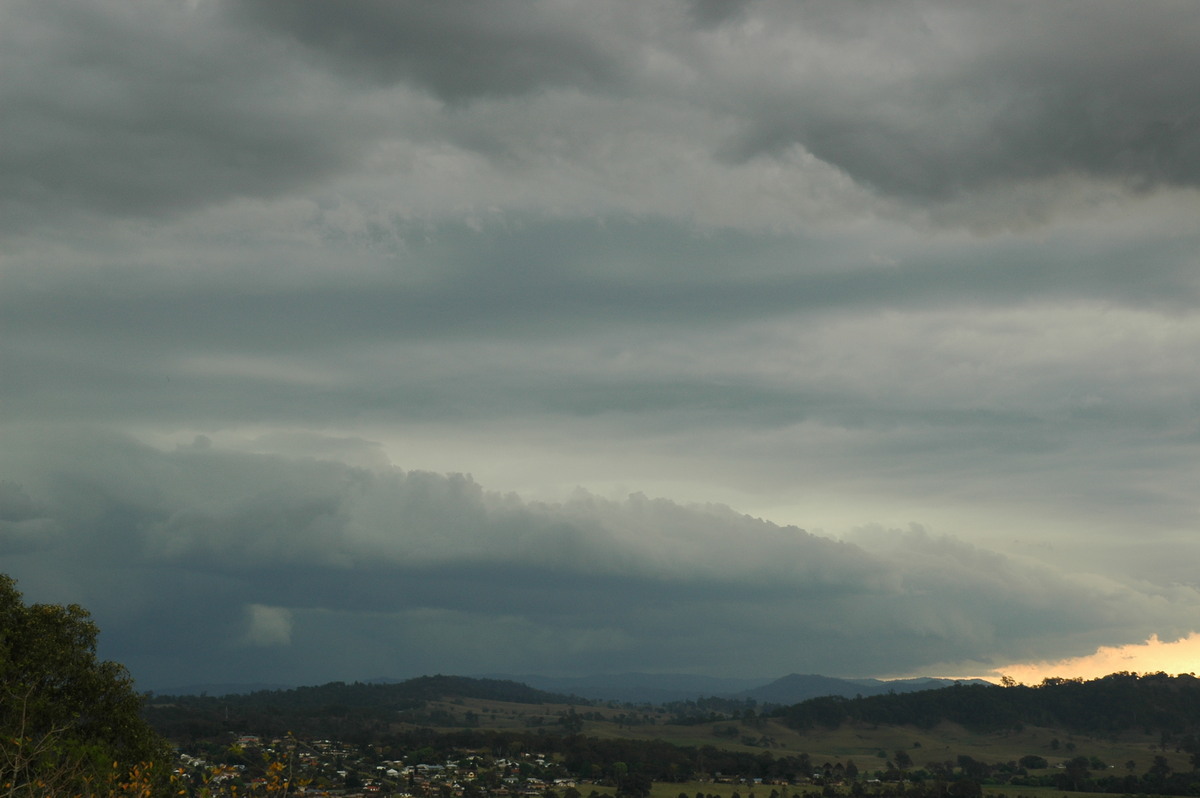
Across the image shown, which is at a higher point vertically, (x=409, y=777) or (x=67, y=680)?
(x=67, y=680)

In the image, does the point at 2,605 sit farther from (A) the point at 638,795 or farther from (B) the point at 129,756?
(A) the point at 638,795

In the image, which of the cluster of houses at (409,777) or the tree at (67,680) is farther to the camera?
the cluster of houses at (409,777)

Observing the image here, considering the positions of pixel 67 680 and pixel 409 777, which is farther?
pixel 409 777

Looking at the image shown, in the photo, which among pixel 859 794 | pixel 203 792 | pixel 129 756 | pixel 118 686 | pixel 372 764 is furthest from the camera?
pixel 859 794

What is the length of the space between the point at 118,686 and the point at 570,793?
12333cm

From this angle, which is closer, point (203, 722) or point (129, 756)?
point (129, 756)

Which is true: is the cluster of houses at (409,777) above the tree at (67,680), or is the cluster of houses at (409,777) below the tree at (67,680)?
below

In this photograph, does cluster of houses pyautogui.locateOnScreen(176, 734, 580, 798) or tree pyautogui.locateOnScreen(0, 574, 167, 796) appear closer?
tree pyautogui.locateOnScreen(0, 574, 167, 796)

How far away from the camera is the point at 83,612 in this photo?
60.1 m

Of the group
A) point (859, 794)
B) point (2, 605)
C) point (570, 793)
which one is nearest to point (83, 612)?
point (2, 605)

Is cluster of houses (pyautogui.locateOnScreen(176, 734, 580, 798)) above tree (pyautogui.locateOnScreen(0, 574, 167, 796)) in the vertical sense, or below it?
below

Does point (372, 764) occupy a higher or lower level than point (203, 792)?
lower

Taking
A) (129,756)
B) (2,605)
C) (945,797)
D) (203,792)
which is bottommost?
(945,797)

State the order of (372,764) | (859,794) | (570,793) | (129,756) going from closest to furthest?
(129,756), (570,793), (372,764), (859,794)
